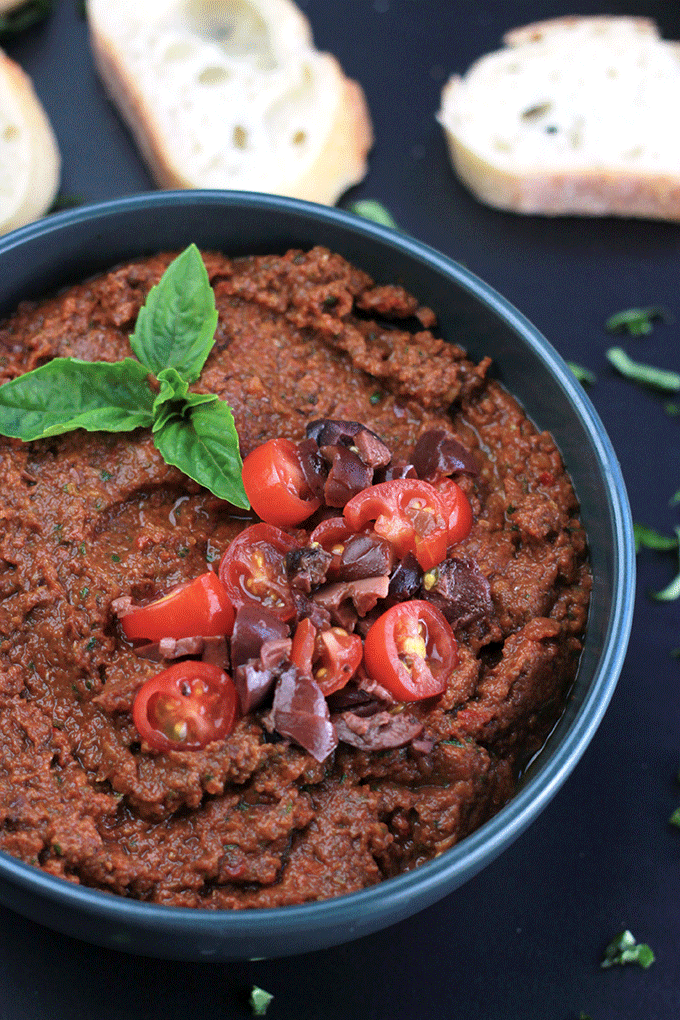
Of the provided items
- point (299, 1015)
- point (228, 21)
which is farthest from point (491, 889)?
point (228, 21)

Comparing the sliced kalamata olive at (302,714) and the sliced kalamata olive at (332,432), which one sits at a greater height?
the sliced kalamata olive at (332,432)

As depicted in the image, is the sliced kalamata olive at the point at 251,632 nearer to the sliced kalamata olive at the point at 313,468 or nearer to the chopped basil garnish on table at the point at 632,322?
the sliced kalamata olive at the point at 313,468

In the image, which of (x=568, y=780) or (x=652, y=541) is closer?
(x=568, y=780)

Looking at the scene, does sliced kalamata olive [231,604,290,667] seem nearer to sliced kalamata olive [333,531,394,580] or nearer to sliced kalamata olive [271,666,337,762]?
sliced kalamata olive [271,666,337,762]

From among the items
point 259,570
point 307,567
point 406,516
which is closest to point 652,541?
point 406,516

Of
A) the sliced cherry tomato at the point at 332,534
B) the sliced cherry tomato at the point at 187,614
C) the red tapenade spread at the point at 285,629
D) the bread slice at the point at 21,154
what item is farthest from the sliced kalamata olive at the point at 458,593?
the bread slice at the point at 21,154

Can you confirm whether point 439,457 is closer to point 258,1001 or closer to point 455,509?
point 455,509
